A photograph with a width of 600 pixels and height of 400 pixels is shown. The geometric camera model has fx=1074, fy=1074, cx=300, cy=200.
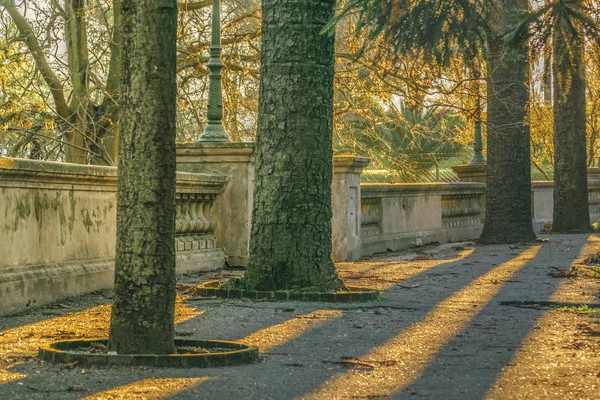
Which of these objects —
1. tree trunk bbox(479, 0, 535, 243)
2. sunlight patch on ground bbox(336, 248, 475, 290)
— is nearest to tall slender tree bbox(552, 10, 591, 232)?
tree trunk bbox(479, 0, 535, 243)

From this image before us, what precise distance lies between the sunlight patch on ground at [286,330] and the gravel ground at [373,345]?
12 millimetres

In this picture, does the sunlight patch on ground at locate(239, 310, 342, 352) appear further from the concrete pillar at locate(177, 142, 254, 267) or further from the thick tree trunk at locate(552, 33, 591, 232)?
the thick tree trunk at locate(552, 33, 591, 232)

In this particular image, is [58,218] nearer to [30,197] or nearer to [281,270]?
[30,197]

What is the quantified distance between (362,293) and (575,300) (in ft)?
6.49

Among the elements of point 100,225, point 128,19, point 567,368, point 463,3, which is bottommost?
point 567,368

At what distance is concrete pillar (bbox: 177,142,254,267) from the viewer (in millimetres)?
14195

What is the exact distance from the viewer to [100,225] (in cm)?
1107

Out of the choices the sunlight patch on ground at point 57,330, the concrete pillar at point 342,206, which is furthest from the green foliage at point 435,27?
the concrete pillar at point 342,206

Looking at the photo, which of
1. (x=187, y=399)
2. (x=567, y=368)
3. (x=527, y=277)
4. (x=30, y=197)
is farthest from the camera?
(x=527, y=277)

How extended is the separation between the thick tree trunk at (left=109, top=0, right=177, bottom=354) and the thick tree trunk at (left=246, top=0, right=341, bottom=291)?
3840mm

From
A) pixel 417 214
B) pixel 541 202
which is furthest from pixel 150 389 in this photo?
pixel 541 202

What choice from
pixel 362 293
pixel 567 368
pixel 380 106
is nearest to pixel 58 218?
pixel 362 293

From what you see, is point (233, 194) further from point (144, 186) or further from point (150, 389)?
point (150, 389)

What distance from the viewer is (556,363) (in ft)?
20.8
